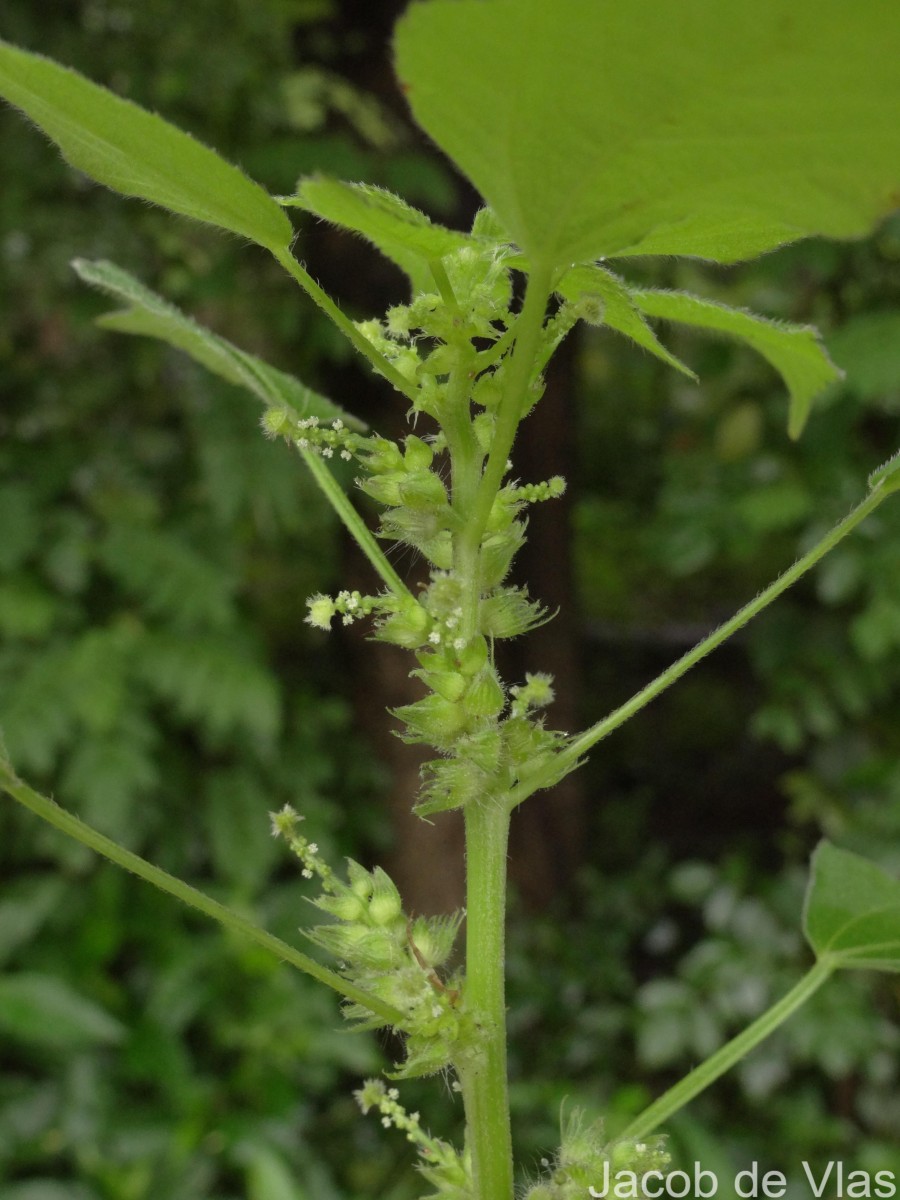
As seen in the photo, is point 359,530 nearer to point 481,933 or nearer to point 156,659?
point 481,933

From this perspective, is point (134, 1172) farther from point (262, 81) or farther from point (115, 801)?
point (262, 81)

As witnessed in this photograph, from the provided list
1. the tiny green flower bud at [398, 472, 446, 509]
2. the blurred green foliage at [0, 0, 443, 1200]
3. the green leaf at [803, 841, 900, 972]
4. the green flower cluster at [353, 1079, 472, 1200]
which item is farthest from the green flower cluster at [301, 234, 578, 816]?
the blurred green foliage at [0, 0, 443, 1200]

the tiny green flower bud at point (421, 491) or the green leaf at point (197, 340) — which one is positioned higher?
the green leaf at point (197, 340)

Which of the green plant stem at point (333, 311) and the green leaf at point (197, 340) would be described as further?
the green leaf at point (197, 340)

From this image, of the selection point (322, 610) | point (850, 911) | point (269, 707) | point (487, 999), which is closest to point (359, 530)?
point (322, 610)

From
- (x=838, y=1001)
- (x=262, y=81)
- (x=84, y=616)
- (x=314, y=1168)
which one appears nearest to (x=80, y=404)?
(x=84, y=616)

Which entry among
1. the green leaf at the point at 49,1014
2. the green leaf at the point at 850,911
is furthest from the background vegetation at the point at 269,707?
the green leaf at the point at 850,911

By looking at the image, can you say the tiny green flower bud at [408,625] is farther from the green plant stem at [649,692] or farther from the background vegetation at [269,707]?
the background vegetation at [269,707]

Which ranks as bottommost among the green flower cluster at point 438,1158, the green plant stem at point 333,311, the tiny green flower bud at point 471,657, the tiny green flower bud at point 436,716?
the green flower cluster at point 438,1158
